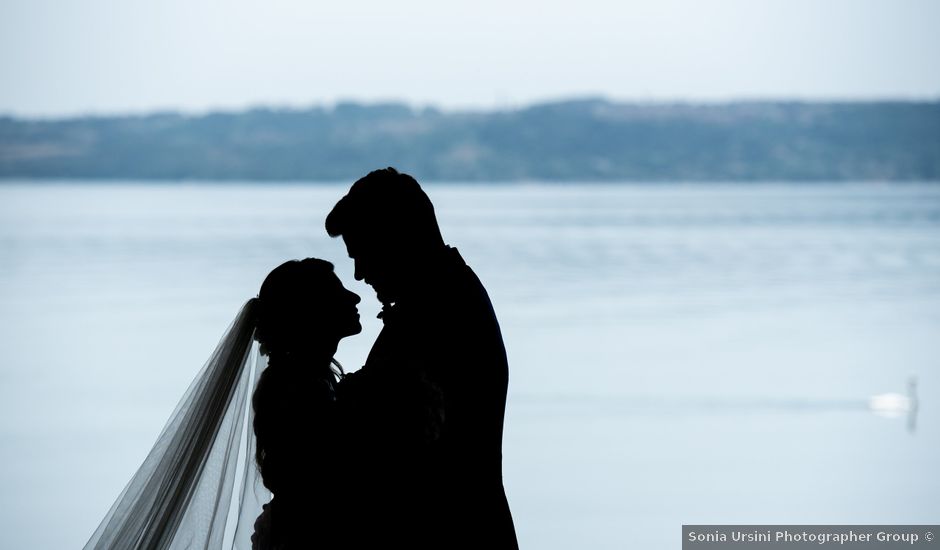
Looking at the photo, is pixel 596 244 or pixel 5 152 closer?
pixel 596 244

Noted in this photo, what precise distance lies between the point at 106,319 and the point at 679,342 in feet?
20.1


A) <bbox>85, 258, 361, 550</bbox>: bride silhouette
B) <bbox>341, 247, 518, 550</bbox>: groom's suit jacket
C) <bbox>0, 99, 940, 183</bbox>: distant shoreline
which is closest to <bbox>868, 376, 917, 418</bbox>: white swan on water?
<bbox>85, 258, 361, 550</bbox>: bride silhouette

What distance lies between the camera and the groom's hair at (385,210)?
187cm

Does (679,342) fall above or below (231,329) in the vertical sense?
below

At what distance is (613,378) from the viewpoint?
9.40 meters

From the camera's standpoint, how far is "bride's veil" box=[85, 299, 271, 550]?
220cm

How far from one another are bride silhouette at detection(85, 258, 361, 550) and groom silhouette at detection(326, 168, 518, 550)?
7 cm

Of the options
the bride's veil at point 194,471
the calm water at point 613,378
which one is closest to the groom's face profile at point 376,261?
the bride's veil at point 194,471

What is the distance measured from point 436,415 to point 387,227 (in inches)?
11.8

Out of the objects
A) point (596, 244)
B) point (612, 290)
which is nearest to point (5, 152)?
point (596, 244)

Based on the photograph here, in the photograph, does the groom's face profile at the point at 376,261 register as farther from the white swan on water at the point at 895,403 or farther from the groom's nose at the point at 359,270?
the white swan on water at the point at 895,403

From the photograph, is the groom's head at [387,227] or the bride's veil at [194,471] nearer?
the groom's head at [387,227]

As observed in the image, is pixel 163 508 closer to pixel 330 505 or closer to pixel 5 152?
pixel 330 505

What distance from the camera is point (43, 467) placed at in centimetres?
641
